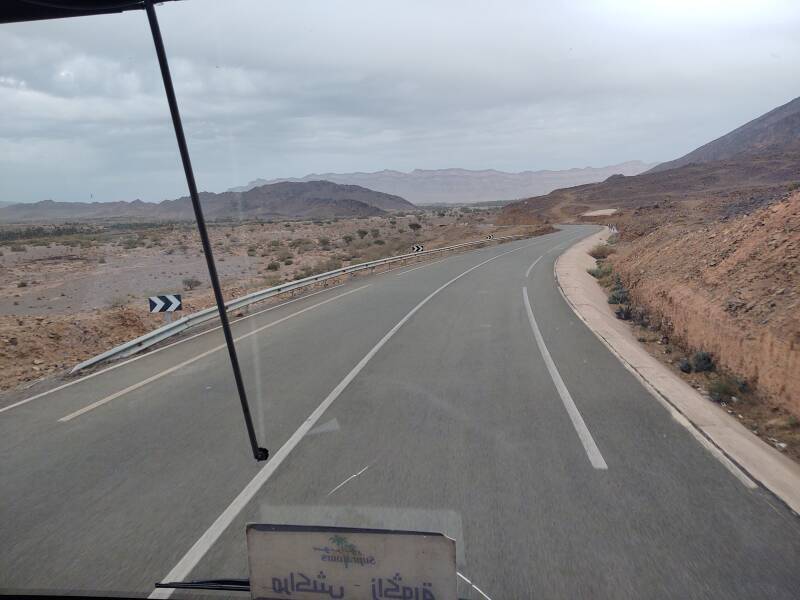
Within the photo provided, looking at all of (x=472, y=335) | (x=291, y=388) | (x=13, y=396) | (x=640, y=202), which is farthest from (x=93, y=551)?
(x=640, y=202)

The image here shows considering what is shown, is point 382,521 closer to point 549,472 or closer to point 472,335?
point 549,472

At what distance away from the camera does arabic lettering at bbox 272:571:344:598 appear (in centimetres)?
289

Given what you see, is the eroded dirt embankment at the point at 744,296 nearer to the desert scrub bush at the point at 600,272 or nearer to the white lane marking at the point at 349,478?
the white lane marking at the point at 349,478

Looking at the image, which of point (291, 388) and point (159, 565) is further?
point (291, 388)

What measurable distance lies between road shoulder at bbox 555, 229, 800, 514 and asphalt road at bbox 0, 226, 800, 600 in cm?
25

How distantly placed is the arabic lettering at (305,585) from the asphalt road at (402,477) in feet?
3.39

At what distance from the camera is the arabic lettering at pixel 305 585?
114 inches

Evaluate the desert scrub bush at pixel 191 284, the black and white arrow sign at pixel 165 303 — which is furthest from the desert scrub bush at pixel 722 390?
the desert scrub bush at pixel 191 284

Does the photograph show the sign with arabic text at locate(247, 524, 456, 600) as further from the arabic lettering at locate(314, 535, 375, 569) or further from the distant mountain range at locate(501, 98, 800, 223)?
the distant mountain range at locate(501, 98, 800, 223)

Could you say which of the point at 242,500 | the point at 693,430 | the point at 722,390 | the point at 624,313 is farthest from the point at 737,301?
the point at 242,500

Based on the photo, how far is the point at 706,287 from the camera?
12.8 metres

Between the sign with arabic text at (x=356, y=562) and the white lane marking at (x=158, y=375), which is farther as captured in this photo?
the white lane marking at (x=158, y=375)

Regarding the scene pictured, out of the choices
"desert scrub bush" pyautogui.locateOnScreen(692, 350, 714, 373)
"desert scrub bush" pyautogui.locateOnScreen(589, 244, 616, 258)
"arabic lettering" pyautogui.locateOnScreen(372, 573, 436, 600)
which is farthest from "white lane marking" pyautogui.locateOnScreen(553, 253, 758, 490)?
"desert scrub bush" pyautogui.locateOnScreen(589, 244, 616, 258)

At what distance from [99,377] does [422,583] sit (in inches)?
362
